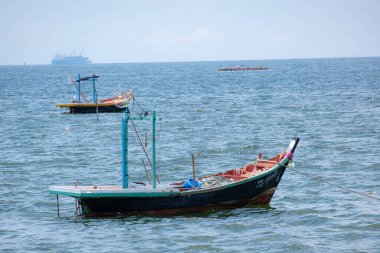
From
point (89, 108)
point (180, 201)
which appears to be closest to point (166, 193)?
point (180, 201)

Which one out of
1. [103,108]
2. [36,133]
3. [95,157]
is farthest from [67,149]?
[103,108]

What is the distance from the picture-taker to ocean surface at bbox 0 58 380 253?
70.9ft

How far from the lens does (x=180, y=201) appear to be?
2375 cm

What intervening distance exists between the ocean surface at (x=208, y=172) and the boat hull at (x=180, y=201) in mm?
313

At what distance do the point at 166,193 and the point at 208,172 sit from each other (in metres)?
9.59

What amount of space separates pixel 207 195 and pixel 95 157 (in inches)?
629

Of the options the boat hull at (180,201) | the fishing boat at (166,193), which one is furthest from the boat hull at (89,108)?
the boat hull at (180,201)

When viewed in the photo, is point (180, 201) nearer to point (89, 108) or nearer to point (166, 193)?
point (166, 193)

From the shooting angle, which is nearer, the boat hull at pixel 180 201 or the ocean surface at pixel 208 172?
the ocean surface at pixel 208 172

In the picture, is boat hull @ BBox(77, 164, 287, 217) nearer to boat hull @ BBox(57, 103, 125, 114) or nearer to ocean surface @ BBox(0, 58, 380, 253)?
ocean surface @ BBox(0, 58, 380, 253)

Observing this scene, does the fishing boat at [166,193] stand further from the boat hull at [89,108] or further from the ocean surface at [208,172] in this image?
the boat hull at [89,108]

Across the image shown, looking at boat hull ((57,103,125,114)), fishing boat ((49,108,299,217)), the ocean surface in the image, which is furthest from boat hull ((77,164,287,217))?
boat hull ((57,103,125,114))

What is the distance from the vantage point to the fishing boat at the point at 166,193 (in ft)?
75.9

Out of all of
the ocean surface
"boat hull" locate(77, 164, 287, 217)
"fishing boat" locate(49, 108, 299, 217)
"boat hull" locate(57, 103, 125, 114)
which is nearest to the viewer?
the ocean surface
